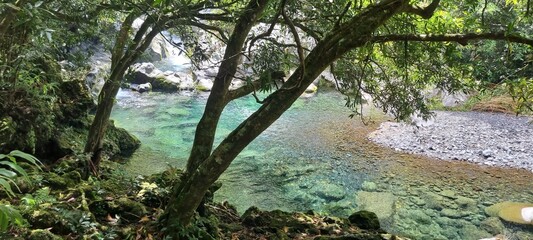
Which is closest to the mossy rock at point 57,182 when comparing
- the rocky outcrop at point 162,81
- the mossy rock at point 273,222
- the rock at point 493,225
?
the mossy rock at point 273,222

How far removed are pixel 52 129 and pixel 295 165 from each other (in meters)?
7.41

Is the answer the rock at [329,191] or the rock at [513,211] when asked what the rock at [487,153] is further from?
the rock at [329,191]

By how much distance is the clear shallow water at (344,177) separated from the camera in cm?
994

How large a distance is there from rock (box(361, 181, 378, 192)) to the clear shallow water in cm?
3

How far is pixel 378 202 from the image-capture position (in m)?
10.6

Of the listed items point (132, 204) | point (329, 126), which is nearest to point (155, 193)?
point (132, 204)

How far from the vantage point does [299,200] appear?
10484 millimetres

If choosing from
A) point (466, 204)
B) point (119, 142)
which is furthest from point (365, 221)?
point (119, 142)

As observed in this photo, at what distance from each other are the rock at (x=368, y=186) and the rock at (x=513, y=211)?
275 cm

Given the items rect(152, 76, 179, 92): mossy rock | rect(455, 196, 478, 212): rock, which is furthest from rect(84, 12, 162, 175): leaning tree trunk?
rect(152, 76, 179, 92): mossy rock

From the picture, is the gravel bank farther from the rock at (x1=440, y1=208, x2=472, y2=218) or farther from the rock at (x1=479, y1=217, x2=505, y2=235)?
the rock at (x1=479, y1=217, x2=505, y2=235)

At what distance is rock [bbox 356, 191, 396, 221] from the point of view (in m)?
10.1

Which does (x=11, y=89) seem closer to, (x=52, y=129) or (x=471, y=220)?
(x=52, y=129)

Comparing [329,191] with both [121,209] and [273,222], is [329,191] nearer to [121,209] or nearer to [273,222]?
[273,222]
